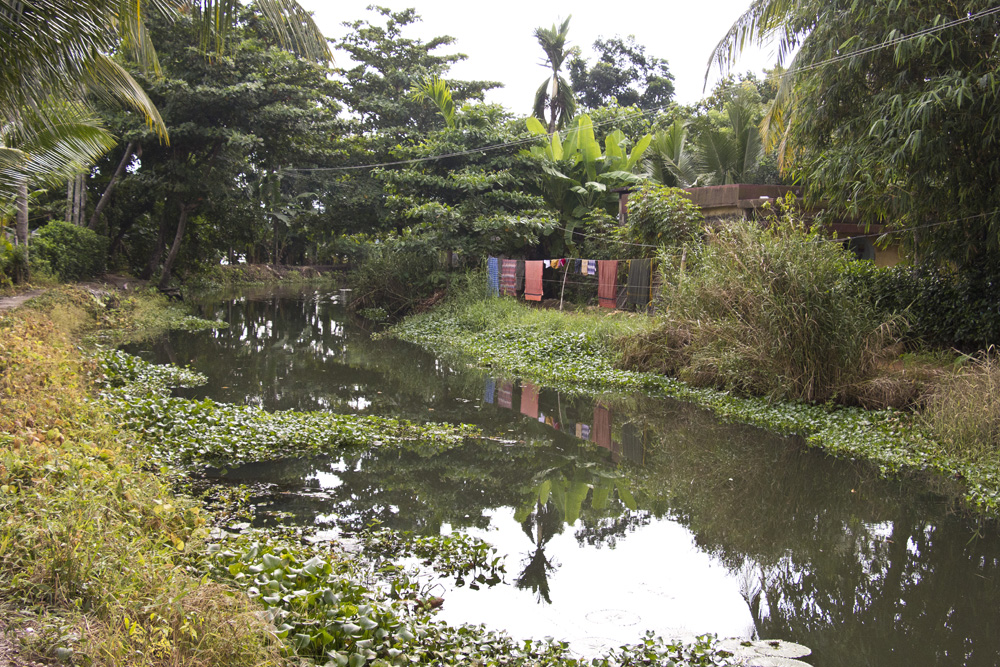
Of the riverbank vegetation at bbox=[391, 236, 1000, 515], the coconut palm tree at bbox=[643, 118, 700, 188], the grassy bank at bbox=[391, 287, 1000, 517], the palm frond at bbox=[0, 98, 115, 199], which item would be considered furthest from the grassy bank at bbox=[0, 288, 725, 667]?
the coconut palm tree at bbox=[643, 118, 700, 188]

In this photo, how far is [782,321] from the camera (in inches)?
382

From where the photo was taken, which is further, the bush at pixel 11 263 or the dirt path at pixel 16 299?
the bush at pixel 11 263

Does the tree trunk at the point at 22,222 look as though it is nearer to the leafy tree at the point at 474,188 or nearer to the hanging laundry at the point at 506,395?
the leafy tree at the point at 474,188

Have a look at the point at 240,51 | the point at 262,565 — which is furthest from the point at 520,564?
the point at 240,51

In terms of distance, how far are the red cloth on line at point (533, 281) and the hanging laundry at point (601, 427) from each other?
25.3 feet

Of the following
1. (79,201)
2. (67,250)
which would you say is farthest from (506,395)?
(79,201)

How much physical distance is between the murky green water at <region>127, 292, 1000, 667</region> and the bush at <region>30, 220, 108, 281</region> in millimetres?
10264

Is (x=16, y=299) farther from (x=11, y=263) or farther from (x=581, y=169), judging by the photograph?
(x=581, y=169)

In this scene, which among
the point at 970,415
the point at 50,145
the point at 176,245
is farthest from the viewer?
the point at 176,245

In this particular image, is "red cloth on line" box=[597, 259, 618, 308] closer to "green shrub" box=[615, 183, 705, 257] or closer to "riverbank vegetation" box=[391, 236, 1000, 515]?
"green shrub" box=[615, 183, 705, 257]

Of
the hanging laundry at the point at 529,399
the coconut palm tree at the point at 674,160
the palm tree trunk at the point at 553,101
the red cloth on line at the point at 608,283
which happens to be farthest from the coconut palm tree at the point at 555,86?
the hanging laundry at the point at 529,399

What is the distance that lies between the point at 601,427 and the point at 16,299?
39.1 ft

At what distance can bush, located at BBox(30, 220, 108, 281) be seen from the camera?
1831 centimetres

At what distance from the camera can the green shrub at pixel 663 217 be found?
14852 millimetres
